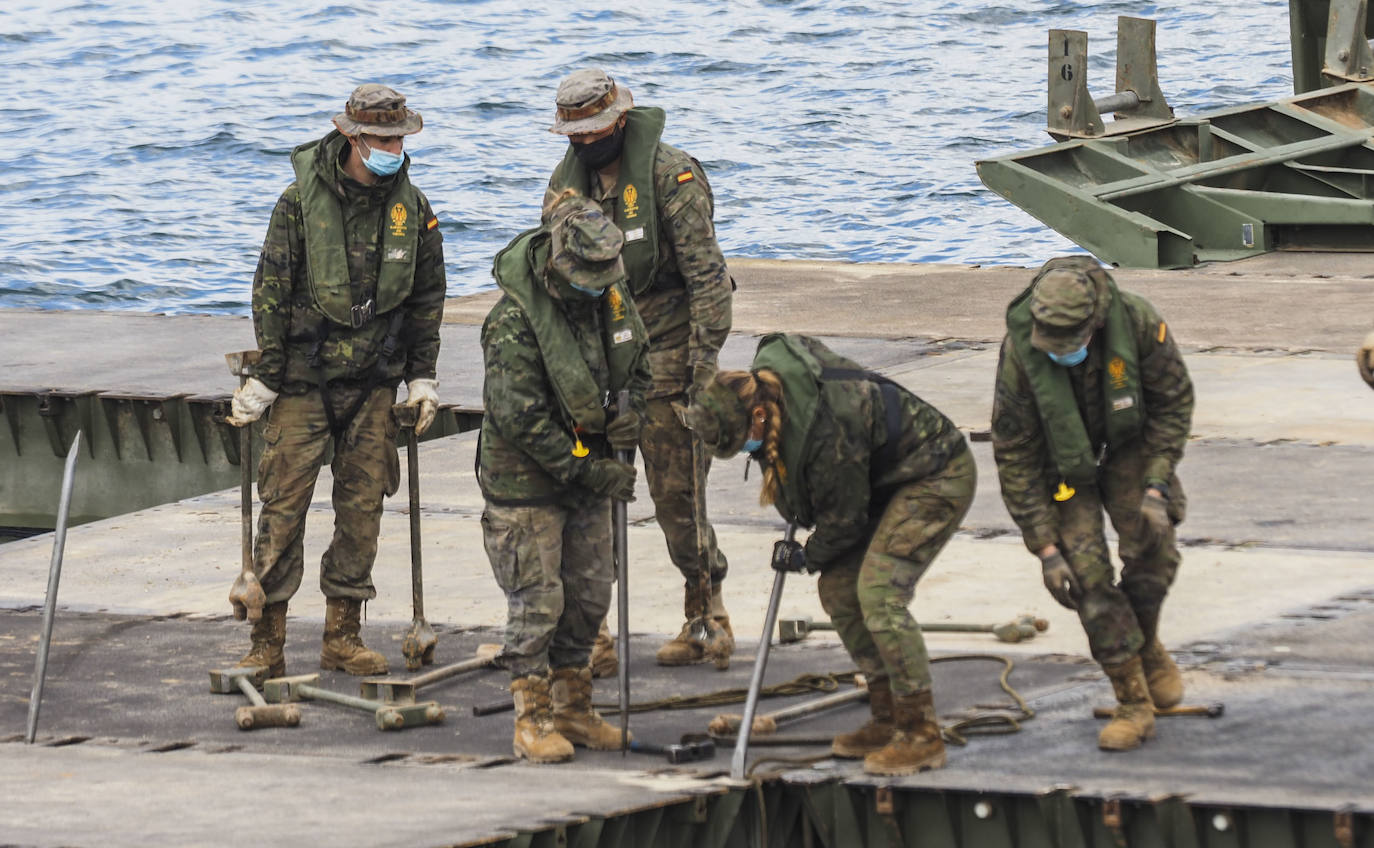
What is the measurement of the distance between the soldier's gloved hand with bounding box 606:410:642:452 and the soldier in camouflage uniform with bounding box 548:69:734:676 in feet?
2.59

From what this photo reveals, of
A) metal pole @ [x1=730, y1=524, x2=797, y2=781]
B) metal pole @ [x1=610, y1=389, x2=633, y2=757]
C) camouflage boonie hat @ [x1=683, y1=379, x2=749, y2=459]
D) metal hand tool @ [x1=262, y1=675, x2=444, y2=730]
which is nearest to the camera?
camouflage boonie hat @ [x1=683, y1=379, x2=749, y2=459]

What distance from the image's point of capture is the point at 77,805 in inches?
287

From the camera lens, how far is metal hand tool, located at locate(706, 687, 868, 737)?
829 cm

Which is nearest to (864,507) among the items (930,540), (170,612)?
(930,540)

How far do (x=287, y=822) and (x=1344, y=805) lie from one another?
124 inches

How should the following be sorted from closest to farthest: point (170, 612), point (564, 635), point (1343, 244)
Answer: point (564, 635)
point (170, 612)
point (1343, 244)

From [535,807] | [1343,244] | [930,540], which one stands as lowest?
[1343,244]

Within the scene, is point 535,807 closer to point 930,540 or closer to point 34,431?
point 930,540

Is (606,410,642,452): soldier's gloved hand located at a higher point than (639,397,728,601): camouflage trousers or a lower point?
higher

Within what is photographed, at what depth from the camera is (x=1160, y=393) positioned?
7.85m

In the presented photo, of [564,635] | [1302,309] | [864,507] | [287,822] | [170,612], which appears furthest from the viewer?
[1302,309]

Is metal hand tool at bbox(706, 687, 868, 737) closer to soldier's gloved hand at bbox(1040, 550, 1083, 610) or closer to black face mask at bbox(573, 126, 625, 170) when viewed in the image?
soldier's gloved hand at bbox(1040, 550, 1083, 610)

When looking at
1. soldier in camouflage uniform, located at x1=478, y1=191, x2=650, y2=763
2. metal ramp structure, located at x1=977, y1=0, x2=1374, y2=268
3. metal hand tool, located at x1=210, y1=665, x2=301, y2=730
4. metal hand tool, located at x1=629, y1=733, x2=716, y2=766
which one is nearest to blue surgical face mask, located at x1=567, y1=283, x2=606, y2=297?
soldier in camouflage uniform, located at x1=478, y1=191, x2=650, y2=763

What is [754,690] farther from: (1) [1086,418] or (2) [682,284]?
(2) [682,284]
